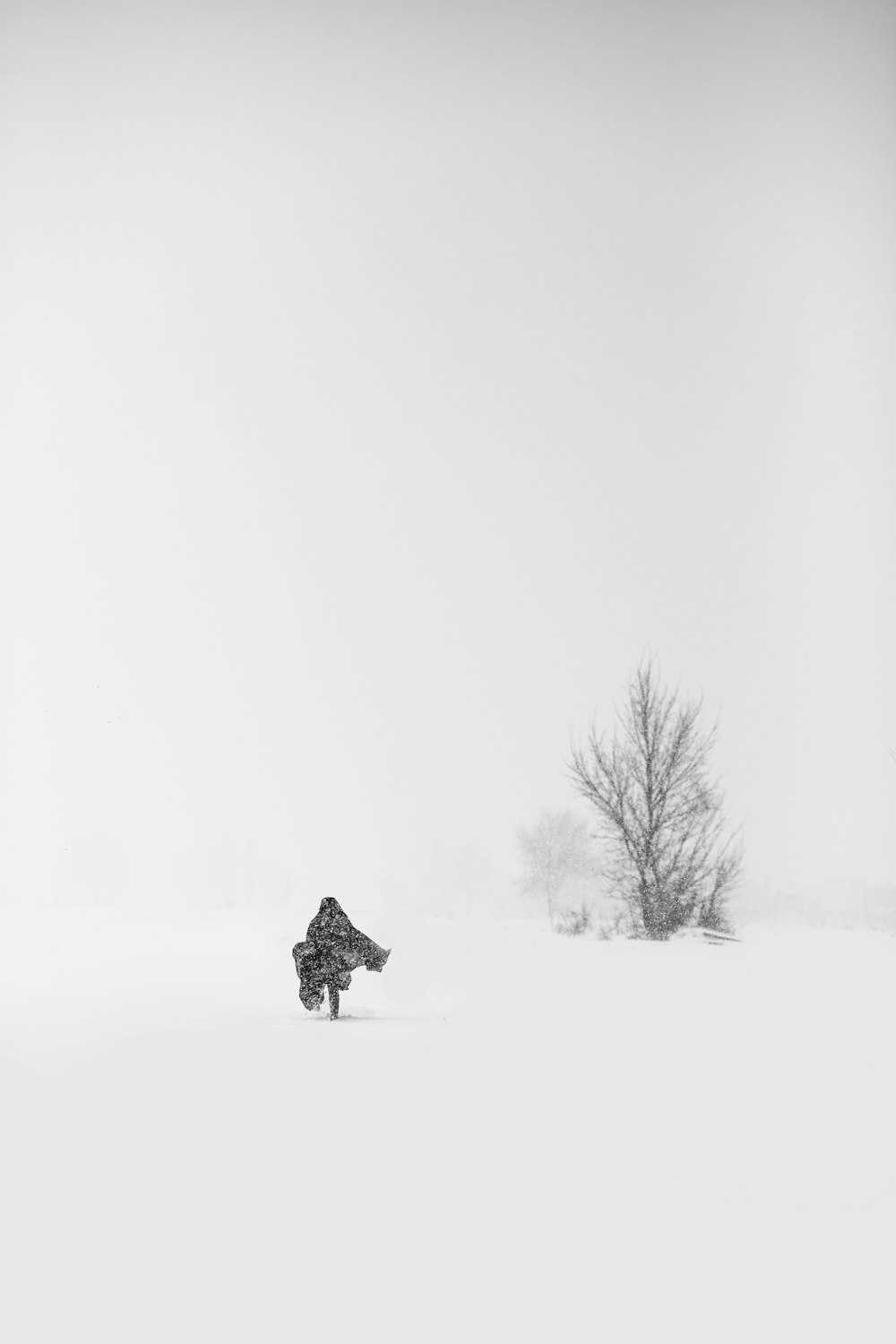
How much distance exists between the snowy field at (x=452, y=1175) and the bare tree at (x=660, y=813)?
839 centimetres

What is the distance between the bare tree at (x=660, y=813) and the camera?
17.9m

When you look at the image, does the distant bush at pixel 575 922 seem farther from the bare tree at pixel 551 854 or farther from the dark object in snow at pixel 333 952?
the bare tree at pixel 551 854

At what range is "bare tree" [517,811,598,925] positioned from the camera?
3100 centimetres

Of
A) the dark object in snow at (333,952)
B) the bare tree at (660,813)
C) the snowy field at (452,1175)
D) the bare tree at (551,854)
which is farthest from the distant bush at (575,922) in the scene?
the bare tree at (551,854)

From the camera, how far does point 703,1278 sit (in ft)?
10.8

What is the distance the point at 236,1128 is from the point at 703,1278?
2.76 metres

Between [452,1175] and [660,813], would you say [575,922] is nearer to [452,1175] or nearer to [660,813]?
[660,813]

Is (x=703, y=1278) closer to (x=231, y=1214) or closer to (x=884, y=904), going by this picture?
(x=231, y=1214)

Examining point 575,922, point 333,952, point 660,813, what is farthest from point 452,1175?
point 575,922

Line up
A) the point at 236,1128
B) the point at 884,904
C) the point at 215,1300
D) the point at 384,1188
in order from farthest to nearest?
the point at 884,904, the point at 236,1128, the point at 384,1188, the point at 215,1300

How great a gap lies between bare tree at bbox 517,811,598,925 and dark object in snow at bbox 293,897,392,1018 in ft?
72.4

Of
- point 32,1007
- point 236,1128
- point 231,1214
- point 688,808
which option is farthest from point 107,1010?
point 688,808

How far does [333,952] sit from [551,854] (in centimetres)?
2270

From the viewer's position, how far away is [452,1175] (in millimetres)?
4316
